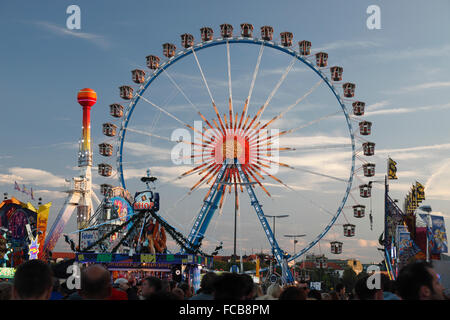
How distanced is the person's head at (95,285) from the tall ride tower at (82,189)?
253ft

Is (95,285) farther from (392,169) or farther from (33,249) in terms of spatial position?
(33,249)

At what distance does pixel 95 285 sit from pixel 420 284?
276 centimetres

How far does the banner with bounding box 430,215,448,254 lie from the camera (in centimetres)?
4897

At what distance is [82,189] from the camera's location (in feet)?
272

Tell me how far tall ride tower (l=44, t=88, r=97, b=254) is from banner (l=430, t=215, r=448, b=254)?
47.7m

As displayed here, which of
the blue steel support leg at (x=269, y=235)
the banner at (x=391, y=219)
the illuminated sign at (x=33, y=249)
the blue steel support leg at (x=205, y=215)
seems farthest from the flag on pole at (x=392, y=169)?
the illuminated sign at (x=33, y=249)

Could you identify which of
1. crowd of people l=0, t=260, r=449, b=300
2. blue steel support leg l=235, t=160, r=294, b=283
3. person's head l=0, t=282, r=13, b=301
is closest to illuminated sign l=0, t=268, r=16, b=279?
blue steel support leg l=235, t=160, r=294, b=283

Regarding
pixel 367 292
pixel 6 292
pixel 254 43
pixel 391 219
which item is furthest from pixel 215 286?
pixel 391 219

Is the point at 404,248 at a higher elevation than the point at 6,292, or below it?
below

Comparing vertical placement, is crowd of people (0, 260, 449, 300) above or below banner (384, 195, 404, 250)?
above

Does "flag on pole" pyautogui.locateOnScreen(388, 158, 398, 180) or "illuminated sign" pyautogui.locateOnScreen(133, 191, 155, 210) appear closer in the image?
"illuminated sign" pyautogui.locateOnScreen(133, 191, 155, 210)

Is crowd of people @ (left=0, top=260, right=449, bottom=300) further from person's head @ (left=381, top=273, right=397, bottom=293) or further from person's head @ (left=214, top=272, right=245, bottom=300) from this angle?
person's head @ (left=381, top=273, right=397, bottom=293)
